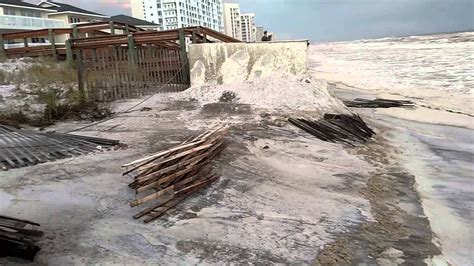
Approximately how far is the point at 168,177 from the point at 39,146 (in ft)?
9.56

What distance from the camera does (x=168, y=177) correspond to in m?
6.21

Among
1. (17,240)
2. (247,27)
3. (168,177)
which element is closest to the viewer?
(17,240)

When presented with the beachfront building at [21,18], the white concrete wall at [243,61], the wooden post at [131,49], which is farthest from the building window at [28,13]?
the white concrete wall at [243,61]

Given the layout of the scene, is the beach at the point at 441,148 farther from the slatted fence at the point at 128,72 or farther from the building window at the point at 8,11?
the building window at the point at 8,11

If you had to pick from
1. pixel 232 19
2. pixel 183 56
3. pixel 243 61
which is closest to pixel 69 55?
pixel 183 56

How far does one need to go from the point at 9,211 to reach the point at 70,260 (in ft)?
4.71

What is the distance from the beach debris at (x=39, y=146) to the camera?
23.1 ft

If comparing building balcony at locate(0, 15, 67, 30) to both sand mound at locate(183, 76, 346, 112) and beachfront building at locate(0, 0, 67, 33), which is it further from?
sand mound at locate(183, 76, 346, 112)

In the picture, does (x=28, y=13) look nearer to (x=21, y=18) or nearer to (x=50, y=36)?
(x=21, y=18)

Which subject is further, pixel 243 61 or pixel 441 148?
pixel 243 61

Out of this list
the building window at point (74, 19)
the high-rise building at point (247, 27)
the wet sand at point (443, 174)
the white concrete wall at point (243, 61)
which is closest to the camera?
the wet sand at point (443, 174)

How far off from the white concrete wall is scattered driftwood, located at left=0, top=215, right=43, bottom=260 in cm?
957

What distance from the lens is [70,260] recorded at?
4324 mm

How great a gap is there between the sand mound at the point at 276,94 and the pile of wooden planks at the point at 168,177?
495 cm
